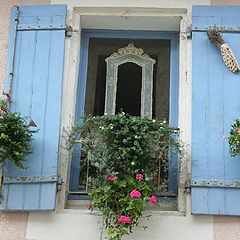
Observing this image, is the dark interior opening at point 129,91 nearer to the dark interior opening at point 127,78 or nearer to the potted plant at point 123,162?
the dark interior opening at point 127,78

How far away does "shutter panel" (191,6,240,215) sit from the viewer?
457cm

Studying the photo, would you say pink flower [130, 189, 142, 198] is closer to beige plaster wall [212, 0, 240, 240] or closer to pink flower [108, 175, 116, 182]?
pink flower [108, 175, 116, 182]

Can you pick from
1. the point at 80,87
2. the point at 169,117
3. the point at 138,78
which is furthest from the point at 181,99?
the point at 80,87

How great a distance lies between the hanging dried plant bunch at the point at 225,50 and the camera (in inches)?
194

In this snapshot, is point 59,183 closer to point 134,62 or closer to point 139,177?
point 139,177

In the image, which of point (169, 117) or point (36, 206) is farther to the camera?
point (169, 117)

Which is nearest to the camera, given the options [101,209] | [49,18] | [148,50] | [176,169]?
[101,209]

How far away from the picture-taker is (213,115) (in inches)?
190

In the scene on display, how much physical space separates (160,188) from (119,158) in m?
0.41

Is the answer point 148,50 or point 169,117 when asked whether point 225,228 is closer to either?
point 169,117

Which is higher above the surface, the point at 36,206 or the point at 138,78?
the point at 138,78

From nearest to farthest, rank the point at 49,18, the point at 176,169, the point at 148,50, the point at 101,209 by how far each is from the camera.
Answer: the point at 101,209
the point at 176,169
the point at 49,18
the point at 148,50

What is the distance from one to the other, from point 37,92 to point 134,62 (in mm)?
996

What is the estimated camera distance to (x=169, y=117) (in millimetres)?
5168
